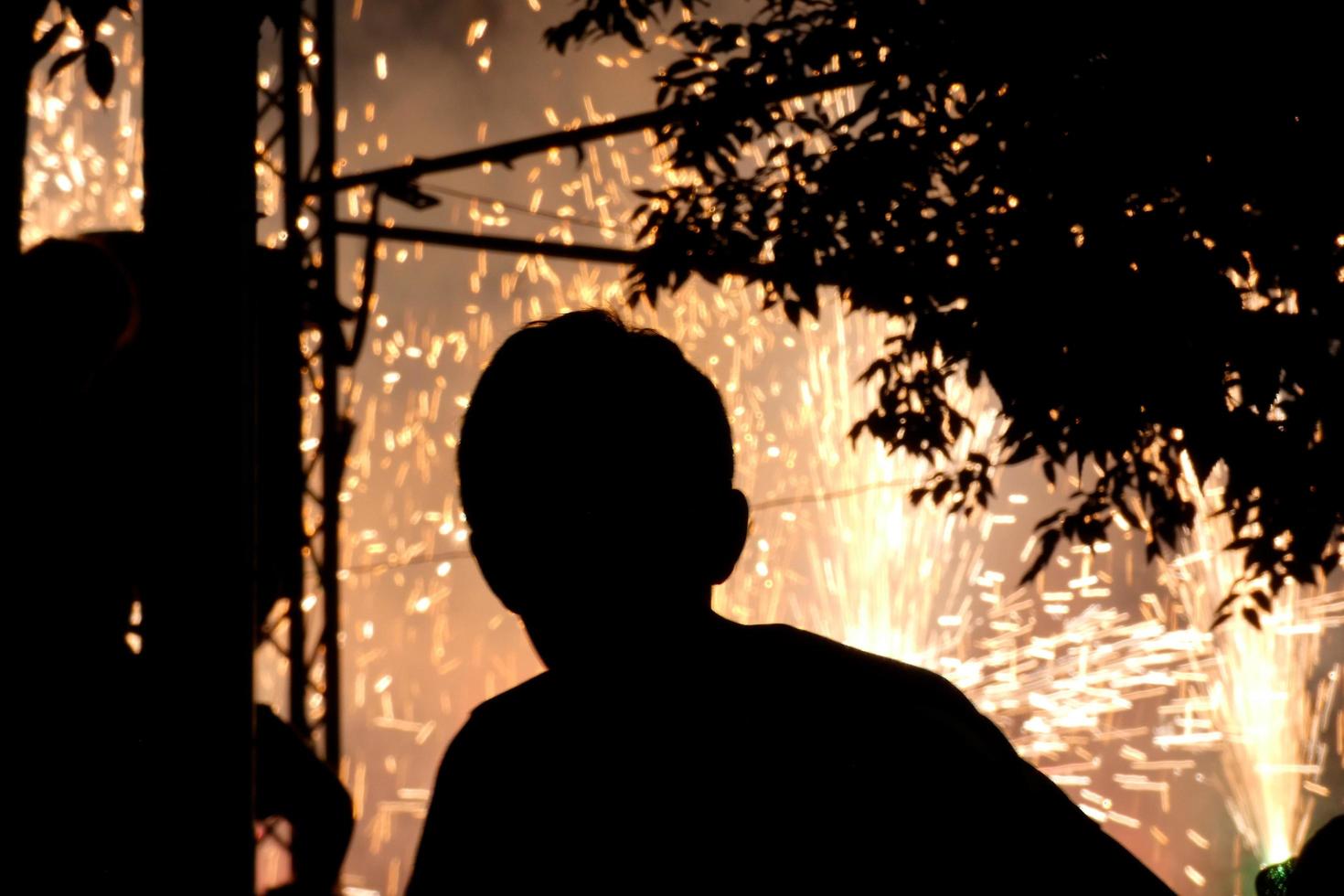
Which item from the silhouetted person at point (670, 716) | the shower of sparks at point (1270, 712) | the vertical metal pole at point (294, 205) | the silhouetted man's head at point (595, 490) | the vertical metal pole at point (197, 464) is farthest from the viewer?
the shower of sparks at point (1270, 712)

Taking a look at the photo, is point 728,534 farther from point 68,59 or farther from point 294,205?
point 294,205

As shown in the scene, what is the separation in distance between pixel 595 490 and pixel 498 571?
0.15 metres

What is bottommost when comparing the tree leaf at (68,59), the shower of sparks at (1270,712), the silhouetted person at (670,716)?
the shower of sparks at (1270,712)

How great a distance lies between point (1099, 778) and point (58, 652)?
87212 millimetres

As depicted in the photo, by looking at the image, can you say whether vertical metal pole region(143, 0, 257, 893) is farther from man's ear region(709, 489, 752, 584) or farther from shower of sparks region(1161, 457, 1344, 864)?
shower of sparks region(1161, 457, 1344, 864)

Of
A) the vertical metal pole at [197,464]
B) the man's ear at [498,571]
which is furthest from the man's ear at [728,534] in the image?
the vertical metal pole at [197,464]

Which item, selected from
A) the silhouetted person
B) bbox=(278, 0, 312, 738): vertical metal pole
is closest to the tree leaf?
the silhouetted person

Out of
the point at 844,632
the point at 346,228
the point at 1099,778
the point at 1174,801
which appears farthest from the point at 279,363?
the point at 1099,778

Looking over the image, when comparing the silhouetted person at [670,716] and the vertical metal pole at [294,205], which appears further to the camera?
the vertical metal pole at [294,205]

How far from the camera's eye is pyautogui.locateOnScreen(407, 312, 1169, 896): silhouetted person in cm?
90

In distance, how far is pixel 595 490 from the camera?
40.0 inches

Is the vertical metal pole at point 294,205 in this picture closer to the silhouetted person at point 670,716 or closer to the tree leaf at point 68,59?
the tree leaf at point 68,59

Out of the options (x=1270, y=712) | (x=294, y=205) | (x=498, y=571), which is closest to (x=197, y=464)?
(x=498, y=571)

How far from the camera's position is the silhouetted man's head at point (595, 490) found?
101 centimetres
